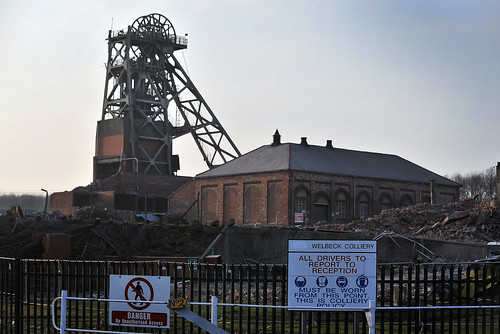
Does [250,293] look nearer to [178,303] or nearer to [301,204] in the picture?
[178,303]

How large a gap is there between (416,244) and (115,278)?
2586 centimetres

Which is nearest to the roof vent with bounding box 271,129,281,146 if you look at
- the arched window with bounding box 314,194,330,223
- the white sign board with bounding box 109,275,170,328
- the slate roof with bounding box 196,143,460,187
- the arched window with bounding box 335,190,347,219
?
the slate roof with bounding box 196,143,460,187

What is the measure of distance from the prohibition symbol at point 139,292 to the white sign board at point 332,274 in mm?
2181

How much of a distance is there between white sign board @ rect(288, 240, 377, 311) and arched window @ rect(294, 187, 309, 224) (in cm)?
4759

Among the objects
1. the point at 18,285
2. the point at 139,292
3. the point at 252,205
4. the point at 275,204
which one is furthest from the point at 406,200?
the point at 139,292

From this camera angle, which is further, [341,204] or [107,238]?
[341,204]

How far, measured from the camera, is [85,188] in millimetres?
70625

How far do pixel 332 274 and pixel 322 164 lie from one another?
51.6m

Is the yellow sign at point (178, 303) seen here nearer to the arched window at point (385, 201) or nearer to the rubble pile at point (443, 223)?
the rubble pile at point (443, 223)

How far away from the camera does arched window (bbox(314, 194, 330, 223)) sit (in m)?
60.0

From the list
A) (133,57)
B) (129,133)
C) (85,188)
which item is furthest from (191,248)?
(133,57)

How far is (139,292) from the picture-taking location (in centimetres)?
1133

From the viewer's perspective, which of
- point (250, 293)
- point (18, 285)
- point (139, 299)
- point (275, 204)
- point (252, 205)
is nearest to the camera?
point (139, 299)

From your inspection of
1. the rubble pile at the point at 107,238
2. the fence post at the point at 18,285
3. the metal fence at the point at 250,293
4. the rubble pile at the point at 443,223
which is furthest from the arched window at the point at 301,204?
the fence post at the point at 18,285
